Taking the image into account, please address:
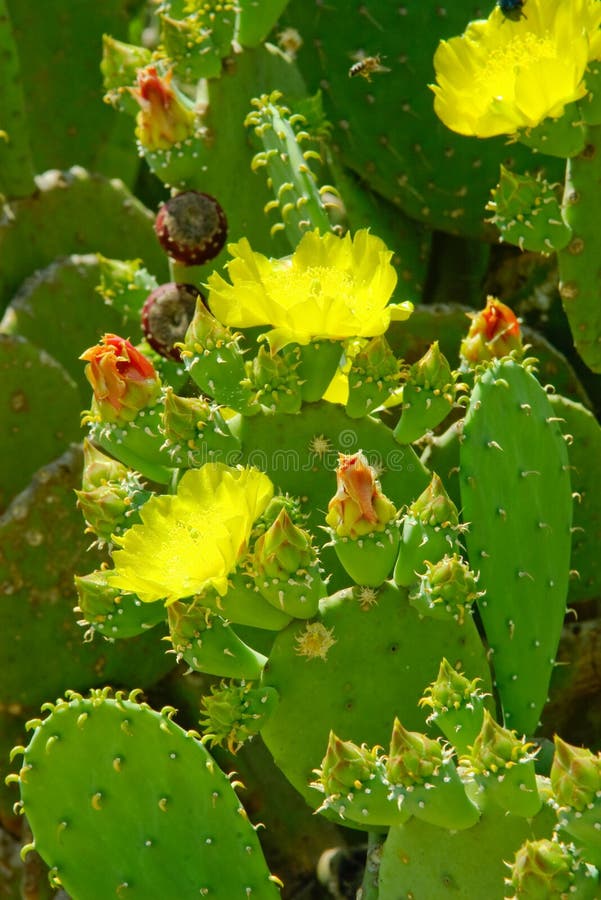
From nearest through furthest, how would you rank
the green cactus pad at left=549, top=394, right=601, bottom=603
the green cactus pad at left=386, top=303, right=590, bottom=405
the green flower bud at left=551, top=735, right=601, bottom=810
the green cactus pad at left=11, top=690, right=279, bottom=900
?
1. the green flower bud at left=551, top=735, right=601, bottom=810
2. the green cactus pad at left=11, top=690, right=279, bottom=900
3. the green cactus pad at left=549, top=394, right=601, bottom=603
4. the green cactus pad at left=386, top=303, right=590, bottom=405

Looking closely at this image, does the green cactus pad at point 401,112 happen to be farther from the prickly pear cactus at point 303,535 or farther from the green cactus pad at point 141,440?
the green cactus pad at point 141,440

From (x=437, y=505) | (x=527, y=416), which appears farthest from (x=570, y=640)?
(x=437, y=505)

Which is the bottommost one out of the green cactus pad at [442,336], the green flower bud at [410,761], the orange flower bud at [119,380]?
the green cactus pad at [442,336]

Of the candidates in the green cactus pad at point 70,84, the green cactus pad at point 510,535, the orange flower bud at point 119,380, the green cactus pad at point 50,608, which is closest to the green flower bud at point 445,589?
the green cactus pad at point 510,535

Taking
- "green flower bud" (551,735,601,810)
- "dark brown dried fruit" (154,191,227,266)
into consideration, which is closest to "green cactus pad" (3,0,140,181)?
"dark brown dried fruit" (154,191,227,266)

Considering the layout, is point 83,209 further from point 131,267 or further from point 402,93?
point 402,93

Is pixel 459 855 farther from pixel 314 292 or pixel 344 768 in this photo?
pixel 314 292

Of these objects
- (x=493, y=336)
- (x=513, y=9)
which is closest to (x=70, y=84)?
(x=513, y=9)

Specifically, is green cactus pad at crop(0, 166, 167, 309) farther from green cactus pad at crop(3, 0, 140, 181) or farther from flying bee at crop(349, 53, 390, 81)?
flying bee at crop(349, 53, 390, 81)
